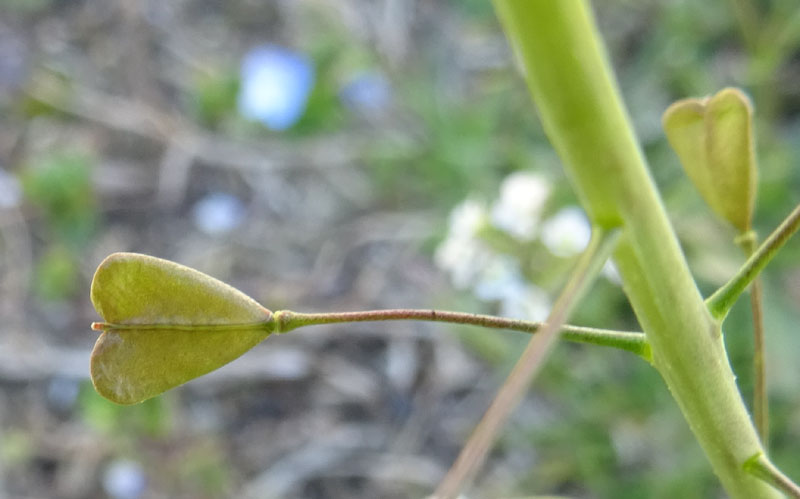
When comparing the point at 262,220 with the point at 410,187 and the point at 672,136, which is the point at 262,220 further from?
the point at 672,136

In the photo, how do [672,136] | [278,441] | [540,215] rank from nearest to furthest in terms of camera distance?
[672,136], [540,215], [278,441]

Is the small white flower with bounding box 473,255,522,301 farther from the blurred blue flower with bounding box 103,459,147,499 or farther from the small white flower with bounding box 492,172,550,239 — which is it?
the blurred blue flower with bounding box 103,459,147,499

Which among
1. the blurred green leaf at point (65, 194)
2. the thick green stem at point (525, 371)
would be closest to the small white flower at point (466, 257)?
the thick green stem at point (525, 371)

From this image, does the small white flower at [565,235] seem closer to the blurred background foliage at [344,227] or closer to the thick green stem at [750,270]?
the blurred background foliage at [344,227]

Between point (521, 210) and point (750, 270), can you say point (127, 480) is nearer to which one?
point (521, 210)

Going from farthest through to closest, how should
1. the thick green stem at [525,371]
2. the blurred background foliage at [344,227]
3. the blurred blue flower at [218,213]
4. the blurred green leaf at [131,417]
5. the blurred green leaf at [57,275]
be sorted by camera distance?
the blurred blue flower at [218,213], the blurred green leaf at [57,275], the blurred green leaf at [131,417], the blurred background foliage at [344,227], the thick green stem at [525,371]

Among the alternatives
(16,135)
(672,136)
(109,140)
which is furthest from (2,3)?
(672,136)

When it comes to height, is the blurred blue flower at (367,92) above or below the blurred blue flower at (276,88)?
above

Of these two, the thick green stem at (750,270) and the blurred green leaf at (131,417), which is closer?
the thick green stem at (750,270)
